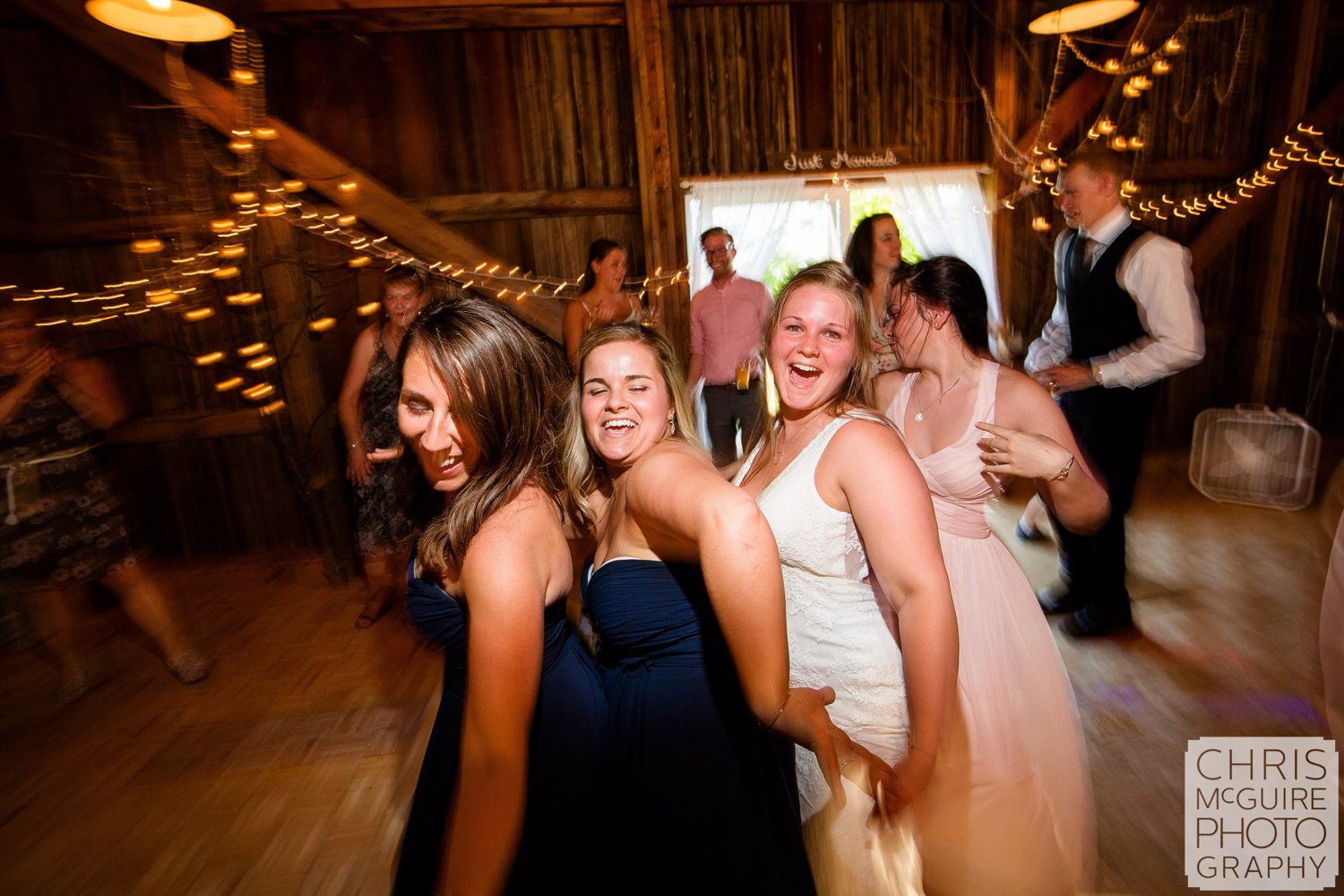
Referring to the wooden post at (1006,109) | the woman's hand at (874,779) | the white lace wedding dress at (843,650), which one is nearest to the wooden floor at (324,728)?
the white lace wedding dress at (843,650)

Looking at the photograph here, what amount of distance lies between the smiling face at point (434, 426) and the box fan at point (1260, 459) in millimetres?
4870

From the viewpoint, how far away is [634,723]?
47.9 inches

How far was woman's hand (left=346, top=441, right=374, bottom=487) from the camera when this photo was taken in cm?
331

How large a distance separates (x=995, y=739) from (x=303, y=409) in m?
4.00

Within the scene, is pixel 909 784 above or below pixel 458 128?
below

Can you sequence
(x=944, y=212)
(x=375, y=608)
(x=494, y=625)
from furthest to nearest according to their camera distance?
(x=944, y=212) < (x=375, y=608) < (x=494, y=625)

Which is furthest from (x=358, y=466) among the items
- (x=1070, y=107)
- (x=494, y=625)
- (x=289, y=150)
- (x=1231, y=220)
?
(x=1231, y=220)

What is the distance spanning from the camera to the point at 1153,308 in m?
2.49

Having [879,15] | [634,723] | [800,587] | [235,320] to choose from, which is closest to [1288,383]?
[879,15]

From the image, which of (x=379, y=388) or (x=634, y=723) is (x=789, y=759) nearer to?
(x=634, y=723)

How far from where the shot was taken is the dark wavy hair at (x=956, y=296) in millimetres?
1671

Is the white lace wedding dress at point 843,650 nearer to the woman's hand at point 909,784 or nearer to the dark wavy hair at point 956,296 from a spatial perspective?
the woman's hand at point 909,784

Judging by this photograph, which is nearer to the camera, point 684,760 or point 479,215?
point 684,760

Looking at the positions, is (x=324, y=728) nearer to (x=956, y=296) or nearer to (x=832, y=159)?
(x=956, y=296)
